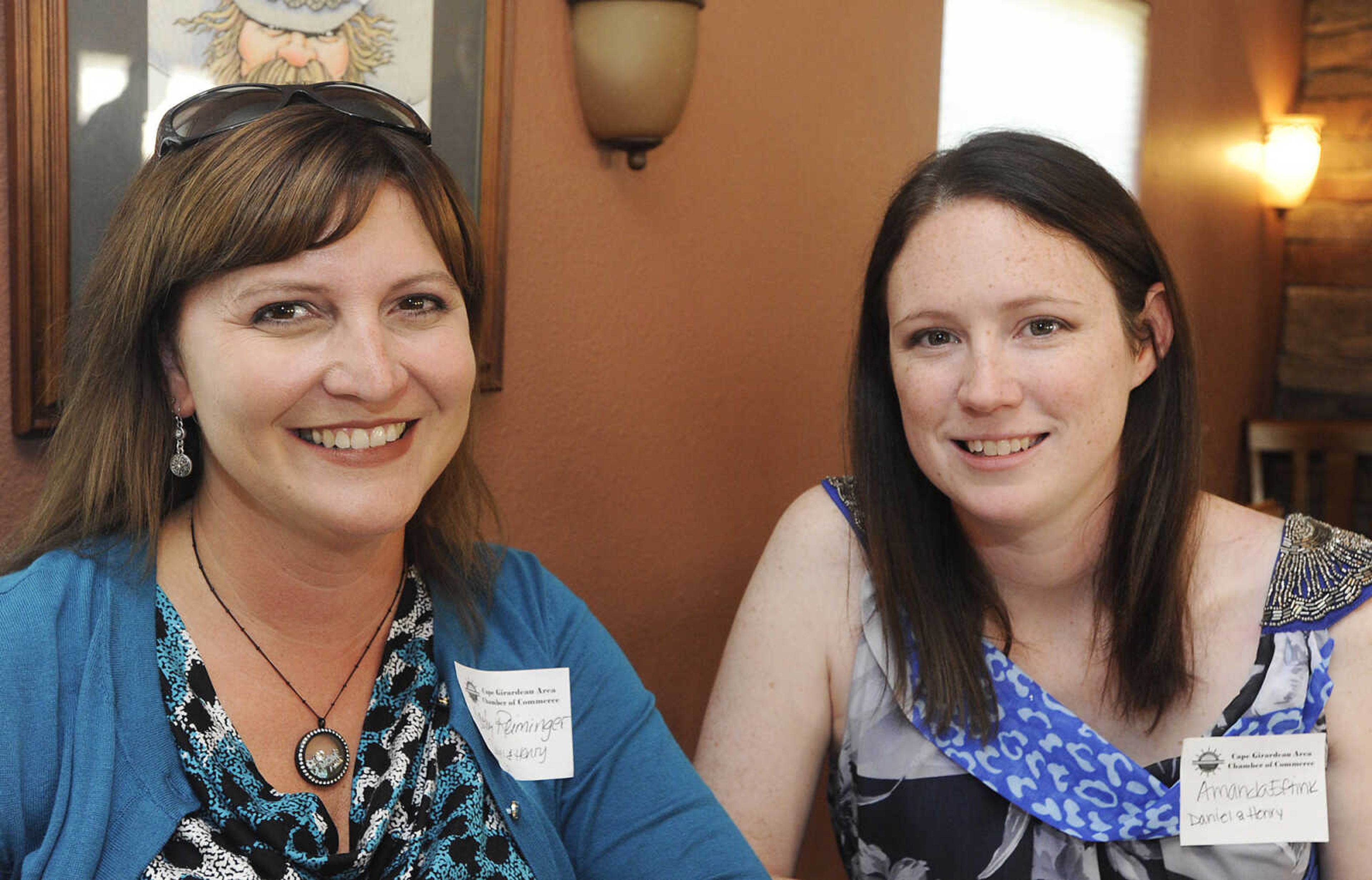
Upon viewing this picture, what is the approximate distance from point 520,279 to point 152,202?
79 centimetres

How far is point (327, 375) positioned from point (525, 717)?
0.46m

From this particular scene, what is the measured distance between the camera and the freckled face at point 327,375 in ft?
Answer: 4.03

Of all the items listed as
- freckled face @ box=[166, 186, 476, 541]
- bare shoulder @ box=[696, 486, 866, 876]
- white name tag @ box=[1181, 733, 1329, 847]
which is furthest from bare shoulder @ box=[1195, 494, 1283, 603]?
freckled face @ box=[166, 186, 476, 541]

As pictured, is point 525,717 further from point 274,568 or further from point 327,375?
point 327,375

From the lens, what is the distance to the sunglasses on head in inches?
49.7

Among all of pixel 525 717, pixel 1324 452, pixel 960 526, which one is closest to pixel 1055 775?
pixel 960 526

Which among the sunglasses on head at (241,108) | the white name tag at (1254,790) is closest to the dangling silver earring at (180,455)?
the sunglasses on head at (241,108)

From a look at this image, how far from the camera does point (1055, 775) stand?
1711 millimetres

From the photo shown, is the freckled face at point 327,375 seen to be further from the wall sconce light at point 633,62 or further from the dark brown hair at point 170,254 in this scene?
the wall sconce light at point 633,62

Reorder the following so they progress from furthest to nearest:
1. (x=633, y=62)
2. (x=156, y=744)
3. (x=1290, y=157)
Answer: (x=1290, y=157), (x=633, y=62), (x=156, y=744)

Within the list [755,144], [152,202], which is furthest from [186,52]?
[755,144]

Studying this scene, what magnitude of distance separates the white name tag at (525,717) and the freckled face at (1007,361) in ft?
1.97

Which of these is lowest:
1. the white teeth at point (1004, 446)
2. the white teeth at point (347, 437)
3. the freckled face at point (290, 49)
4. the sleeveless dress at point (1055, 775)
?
the sleeveless dress at point (1055, 775)

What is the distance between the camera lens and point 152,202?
1262 millimetres
